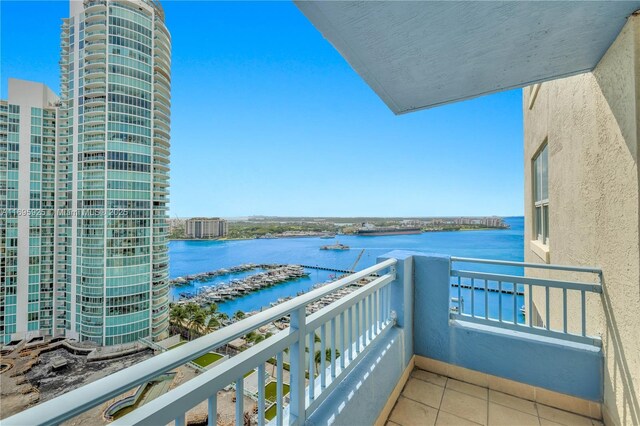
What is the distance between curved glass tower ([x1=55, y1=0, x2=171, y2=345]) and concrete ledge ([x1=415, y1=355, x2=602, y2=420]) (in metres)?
15.3

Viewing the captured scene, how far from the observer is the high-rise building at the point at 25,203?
8.88 meters

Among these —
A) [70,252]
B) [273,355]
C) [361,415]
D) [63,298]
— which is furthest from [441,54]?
[63,298]

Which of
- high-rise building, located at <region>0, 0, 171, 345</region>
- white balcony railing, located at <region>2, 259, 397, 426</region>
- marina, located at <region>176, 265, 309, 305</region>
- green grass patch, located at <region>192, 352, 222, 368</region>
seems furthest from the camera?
high-rise building, located at <region>0, 0, 171, 345</region>

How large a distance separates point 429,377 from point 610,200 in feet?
6.84

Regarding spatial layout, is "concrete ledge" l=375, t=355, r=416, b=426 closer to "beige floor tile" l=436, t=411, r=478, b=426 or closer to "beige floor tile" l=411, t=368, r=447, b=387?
"beige floor tile" l=411, t=368, r=447, b=387

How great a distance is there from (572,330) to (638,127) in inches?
80.8

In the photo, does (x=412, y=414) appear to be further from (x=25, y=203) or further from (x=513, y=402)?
(x=25, y=203)

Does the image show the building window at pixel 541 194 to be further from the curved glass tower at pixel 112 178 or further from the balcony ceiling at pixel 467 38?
the curved glass tower at pixel 112 178

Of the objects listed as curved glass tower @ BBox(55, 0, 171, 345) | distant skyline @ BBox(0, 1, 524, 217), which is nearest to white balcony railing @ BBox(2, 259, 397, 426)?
distant skyline @ BBox(0, 1, 524, 217)

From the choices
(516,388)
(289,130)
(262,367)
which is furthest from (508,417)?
(289,130)

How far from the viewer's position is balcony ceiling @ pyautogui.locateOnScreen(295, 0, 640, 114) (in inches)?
49.8

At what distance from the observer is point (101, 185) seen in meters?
13.0

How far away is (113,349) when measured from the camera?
43.5 ft

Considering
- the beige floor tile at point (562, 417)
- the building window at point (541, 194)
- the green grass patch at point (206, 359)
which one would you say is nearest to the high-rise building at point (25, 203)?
the green grass patch at point (206, 359)
